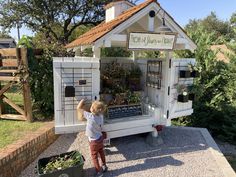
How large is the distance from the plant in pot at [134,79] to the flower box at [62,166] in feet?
9.55

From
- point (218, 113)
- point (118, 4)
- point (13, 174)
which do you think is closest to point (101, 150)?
point (13, 174)

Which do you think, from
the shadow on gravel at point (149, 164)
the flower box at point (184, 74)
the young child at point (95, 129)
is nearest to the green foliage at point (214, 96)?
the flower box at point (184, 74)

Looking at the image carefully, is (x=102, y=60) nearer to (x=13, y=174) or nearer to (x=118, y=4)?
(x=118, y=4)

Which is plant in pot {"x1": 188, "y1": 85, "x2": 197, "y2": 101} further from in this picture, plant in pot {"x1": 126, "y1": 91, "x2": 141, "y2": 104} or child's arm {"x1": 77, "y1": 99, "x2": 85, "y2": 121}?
child's arm {"x1": 77, "y1": 99, "x2": 85, "y2": 121}

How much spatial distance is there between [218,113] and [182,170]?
4080 mm

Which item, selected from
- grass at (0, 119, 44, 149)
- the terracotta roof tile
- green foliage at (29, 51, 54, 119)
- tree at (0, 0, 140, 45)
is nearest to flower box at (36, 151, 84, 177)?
grass at (0, 119, 44, 149)

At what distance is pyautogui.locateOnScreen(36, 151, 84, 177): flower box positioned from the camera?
3.85 metres

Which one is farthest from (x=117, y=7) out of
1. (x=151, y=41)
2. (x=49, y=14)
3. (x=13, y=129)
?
(x=49, y=14)

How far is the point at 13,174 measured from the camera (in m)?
4.15

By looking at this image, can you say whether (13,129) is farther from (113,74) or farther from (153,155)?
(153,155)

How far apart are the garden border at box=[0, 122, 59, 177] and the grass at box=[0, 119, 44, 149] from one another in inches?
8.5

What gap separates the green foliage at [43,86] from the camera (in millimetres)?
6723

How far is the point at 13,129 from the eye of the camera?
A: 5.65 m

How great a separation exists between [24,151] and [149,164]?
8.70 ft
